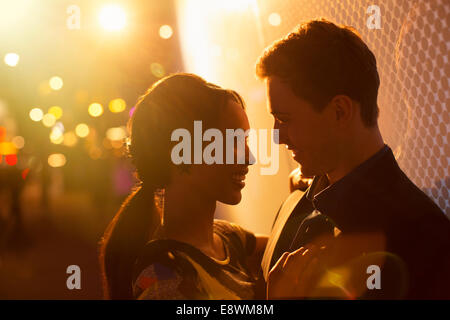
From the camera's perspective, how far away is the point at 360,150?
165 centimetres

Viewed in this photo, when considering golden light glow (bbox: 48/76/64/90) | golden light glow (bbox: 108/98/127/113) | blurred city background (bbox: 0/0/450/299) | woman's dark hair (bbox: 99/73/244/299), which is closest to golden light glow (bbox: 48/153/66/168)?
blurred city background (bbox: 0/0/450/299)

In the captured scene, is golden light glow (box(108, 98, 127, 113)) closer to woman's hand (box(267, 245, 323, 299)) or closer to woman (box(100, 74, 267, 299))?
woman (box(100, 74, 267, 299))

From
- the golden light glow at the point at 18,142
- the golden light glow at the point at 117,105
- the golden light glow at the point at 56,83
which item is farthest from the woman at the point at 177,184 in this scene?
the golden light glow at the point at 18,142

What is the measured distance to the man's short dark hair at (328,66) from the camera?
1.67 m

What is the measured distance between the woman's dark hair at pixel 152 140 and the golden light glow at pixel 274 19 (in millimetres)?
1447

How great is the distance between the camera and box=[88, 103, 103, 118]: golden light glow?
9.23 meters

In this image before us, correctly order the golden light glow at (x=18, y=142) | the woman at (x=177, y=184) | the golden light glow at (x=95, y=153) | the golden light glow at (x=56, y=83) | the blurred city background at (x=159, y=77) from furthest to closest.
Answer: the golden light glow at (x=18, y=142) < the golden light glow at (x=56, y=83) < the golden light glow at (x=95, y=153) < the blurred city background at (x=159, y=77) < the woman at (x=177, y=184)

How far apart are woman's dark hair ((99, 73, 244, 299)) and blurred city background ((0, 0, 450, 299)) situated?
11.8 inches

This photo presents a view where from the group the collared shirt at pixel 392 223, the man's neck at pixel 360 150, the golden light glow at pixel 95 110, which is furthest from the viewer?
the golden light glow at pixel 95 110

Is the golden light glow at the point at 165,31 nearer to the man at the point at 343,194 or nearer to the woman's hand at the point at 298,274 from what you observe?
the man at the point at 343,194
